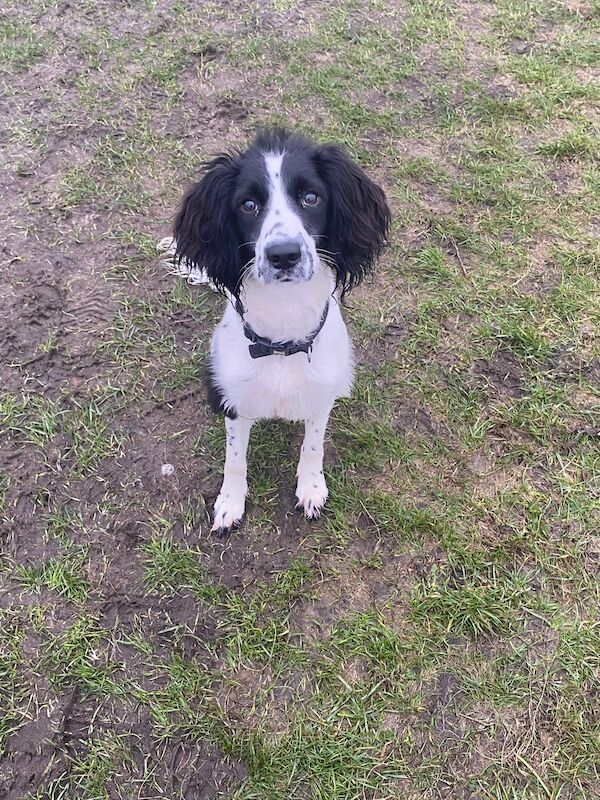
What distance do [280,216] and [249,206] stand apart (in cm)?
14

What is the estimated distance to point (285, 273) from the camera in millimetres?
1950

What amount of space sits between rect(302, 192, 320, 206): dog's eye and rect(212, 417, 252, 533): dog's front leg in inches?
38.3

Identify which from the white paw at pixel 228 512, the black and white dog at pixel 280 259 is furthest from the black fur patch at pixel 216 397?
the white paw at pixel 228 512

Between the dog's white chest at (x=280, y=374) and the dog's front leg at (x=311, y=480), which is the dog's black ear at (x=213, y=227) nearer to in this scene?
the dog's white chest at (x=280, y=374)

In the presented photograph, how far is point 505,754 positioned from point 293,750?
789mm

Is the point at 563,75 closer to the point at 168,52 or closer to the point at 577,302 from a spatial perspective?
the point at 577,302

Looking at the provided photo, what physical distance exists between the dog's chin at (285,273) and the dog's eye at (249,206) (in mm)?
227

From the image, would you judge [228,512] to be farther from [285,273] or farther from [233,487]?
[285,273]

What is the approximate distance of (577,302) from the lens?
11.5ft

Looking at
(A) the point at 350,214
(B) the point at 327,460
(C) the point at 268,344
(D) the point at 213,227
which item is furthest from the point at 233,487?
(A) the point at 350,214

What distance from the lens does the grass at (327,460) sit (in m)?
2.34

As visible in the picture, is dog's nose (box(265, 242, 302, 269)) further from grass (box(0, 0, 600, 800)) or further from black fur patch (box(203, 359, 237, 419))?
grass (box(0, 0, 600, 800))

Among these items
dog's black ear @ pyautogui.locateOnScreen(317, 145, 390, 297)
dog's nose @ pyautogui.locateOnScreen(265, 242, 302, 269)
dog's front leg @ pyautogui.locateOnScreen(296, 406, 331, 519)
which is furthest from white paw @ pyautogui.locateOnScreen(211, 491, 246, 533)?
dog's nose @ pyautogui.locateOnScreen(265, 242, 302, 269)

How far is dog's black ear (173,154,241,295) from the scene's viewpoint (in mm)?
2111
